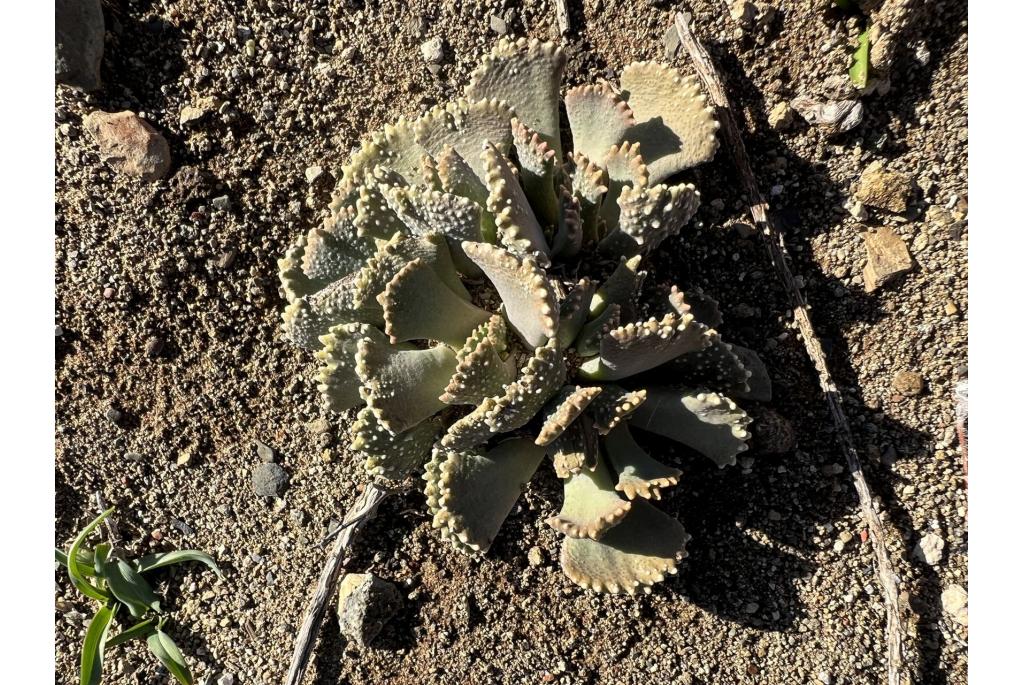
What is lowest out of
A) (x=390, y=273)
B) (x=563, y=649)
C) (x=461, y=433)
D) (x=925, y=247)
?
(x=563, y=649)

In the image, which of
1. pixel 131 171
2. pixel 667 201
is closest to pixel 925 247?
pixel 667 201

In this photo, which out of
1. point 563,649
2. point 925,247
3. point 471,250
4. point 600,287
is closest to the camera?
point 471,250

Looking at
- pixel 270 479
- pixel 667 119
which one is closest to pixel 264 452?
pixel 270 479

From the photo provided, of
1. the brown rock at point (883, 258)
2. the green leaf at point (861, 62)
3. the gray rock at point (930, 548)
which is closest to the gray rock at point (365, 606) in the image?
the gray rock at point (930, 548)

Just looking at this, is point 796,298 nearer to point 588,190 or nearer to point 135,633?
point 588,190

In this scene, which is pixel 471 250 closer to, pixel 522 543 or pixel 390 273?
pixel 390 273

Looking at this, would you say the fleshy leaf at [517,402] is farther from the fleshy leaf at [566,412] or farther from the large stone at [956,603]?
the large stone at [956,603]
